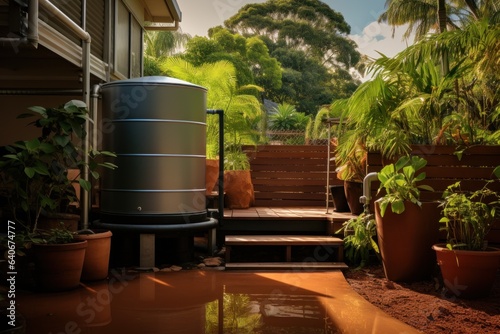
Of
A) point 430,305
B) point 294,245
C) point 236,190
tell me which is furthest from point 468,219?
point 236,190

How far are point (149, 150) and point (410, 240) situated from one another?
8.35 ft

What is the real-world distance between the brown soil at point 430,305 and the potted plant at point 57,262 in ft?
7.47

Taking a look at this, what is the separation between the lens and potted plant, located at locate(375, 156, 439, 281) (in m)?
4.52

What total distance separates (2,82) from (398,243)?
5281 mm

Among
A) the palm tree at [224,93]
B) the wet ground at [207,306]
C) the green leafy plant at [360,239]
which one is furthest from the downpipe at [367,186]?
the palm tree at [224,93]

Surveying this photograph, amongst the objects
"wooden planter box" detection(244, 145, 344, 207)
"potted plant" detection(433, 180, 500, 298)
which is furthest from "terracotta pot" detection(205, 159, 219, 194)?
"potted plant" detection(433, 180, 500, 298)

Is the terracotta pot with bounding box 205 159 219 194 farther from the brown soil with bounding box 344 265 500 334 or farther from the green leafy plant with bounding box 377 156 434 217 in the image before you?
the green leafy plant with bounding box 377 156 434 217

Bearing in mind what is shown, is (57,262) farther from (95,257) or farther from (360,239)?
(360,239)

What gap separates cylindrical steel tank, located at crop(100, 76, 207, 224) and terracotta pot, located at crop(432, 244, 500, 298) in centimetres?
254

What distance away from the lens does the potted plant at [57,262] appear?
4.05 metres

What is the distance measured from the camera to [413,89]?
5898mm

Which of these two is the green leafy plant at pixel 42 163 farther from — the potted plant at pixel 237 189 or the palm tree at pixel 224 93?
the palm tree at pixel 224 93

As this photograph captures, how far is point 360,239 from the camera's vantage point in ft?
17.0

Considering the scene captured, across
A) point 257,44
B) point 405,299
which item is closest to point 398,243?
point 405,299
